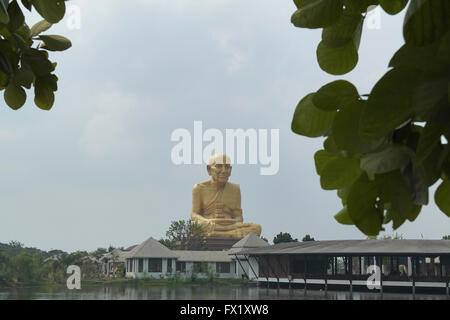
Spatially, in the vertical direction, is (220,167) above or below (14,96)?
above

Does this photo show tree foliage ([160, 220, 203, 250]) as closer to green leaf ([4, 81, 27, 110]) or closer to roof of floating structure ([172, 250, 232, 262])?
roof of floating structure ([172, 250, 232, 262])

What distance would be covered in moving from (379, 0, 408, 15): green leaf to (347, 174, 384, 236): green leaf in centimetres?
20

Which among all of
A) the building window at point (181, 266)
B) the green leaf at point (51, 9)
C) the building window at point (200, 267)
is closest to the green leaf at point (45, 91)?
the green leaf at point (51, 9)

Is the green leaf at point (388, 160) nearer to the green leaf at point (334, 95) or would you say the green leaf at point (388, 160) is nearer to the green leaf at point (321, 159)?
the green leaf at point (334, 95)

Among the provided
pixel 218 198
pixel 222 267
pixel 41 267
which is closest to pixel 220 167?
pixel 218 198

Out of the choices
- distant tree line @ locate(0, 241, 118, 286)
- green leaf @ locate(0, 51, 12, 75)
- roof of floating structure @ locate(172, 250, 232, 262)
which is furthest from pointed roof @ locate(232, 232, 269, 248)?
green leaf @ locate(0, 51, 12, 75)

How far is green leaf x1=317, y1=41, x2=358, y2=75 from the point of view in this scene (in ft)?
2.19

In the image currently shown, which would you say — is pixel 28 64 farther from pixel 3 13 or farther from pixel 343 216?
pixel 343 216

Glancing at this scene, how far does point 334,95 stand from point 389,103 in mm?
142

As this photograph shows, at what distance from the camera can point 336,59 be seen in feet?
2.21

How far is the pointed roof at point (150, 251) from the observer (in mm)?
27453

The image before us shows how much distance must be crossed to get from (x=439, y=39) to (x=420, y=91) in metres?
0.05

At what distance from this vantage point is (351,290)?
67.0ft
